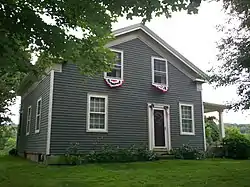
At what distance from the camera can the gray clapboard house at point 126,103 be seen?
1149cm

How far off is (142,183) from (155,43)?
9034mm

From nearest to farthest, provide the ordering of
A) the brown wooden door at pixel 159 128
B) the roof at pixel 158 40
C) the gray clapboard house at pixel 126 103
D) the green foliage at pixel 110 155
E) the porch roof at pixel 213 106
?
1. the green foliage at pixel 110 155
2. the gray clapboard house at pixel 126 103
3. the brown wooden door at pixel 159 128
4. the roof at pixel 158 40
5. the porch roof at pixel 213 106

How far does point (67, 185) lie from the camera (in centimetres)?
663

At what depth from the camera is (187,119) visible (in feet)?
47.3

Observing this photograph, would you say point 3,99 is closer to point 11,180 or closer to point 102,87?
point 102,87

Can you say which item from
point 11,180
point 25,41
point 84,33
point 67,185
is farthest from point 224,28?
point 11,180

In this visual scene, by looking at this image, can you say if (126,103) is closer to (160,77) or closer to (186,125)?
(160,77)

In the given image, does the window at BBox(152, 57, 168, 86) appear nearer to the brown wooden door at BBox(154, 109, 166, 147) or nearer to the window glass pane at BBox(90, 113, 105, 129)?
the brown wooden door at BBox(154, 109, 166, 147)

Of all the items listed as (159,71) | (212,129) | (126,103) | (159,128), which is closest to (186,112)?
(159,128)

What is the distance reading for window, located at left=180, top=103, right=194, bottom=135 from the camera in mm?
14230

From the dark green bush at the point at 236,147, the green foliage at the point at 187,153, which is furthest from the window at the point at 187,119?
the dark green bush at the point at 236,147

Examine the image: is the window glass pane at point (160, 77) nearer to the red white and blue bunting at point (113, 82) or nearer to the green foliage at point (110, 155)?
the red white and blue bunting at point (113, 82)

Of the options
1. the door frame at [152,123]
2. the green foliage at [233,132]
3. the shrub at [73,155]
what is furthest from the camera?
the green foliage at [233,132]

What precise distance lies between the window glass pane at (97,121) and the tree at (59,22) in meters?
5.08
